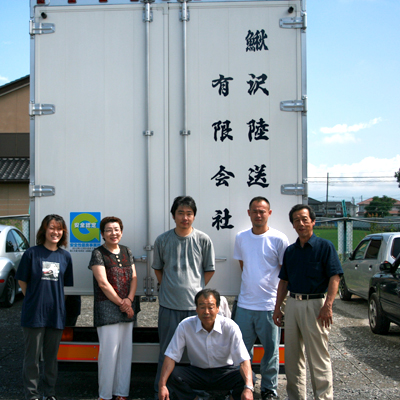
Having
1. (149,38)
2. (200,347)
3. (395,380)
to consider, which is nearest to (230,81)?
(149,38)

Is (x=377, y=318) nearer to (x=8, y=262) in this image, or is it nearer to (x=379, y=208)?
(x=8, y=262)

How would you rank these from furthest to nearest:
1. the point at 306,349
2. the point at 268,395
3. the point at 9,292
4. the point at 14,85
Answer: the point at 14,85 → the point at 9,292 → the point at 268,395 → the point at 306,349

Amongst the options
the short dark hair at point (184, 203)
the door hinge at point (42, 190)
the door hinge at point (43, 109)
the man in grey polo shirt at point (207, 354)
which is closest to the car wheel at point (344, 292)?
the man in grey polo shirt at point (207, 354)

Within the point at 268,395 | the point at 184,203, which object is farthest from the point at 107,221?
the point at 268,395

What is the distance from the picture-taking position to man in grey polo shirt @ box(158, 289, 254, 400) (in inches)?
124

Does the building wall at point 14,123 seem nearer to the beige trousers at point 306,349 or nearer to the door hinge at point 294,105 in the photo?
the door hinge at point 294,105

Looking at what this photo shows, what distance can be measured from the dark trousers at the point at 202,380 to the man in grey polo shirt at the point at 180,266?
31cm

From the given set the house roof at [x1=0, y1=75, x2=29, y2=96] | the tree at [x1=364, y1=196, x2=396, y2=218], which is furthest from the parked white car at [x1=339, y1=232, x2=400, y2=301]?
the tree at [x1=364, y1=196, x2=396, y2=218]

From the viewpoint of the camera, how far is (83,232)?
3.80 m

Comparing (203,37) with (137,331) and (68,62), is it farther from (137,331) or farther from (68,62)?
(137,331)

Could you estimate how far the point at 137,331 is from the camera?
167 inches

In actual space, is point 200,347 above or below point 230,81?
below

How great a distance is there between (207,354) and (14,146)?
16.2 metres

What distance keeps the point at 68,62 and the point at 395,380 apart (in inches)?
187
